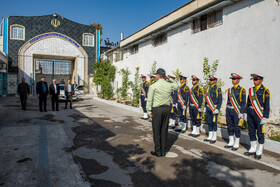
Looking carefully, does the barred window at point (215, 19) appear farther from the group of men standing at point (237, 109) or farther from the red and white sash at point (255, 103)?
the red and white sash at point (255, 103)

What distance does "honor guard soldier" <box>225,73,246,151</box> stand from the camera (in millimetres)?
5684

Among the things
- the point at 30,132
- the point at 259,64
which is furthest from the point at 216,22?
the point at 30,132

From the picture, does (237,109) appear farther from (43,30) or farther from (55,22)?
(55,22)

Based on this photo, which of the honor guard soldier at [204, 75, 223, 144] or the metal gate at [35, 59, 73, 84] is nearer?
the honor guard soldier at [204, 75, 223, 144]

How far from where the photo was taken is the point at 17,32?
27.9m

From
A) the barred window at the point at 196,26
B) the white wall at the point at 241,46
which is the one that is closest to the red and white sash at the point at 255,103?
the white wall at the point at 241,46

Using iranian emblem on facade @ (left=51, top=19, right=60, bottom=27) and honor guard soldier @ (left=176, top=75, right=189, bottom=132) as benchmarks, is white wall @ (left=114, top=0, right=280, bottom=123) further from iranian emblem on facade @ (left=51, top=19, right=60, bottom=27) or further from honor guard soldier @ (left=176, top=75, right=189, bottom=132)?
iranian emblem on facade @ (left=51, top=19, right=60, bottom=27)

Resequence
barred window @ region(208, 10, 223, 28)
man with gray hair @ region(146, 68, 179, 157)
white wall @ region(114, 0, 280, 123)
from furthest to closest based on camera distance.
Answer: barred window @ region(208, 10, 223, 28) < white wall @ region(114, 0, 280, 123) < man with gray hair @ region(146, 68, 179, 157)

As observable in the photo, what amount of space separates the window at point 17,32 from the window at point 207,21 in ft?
81.3

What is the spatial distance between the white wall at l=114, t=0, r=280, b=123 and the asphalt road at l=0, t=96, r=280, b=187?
11.5 feet

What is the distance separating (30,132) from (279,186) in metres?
6.68

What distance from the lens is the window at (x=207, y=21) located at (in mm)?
10375

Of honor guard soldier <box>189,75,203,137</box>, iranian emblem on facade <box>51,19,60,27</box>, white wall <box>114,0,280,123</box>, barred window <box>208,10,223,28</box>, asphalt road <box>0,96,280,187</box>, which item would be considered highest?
iranian emblem on facade <box>51,19,60,27</box>

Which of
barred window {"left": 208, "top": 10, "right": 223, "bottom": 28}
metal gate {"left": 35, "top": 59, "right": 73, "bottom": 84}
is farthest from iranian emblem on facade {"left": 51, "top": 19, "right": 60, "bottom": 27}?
barred window {"left": 208, "top": 10, "right": 223, "bottom": 28}
